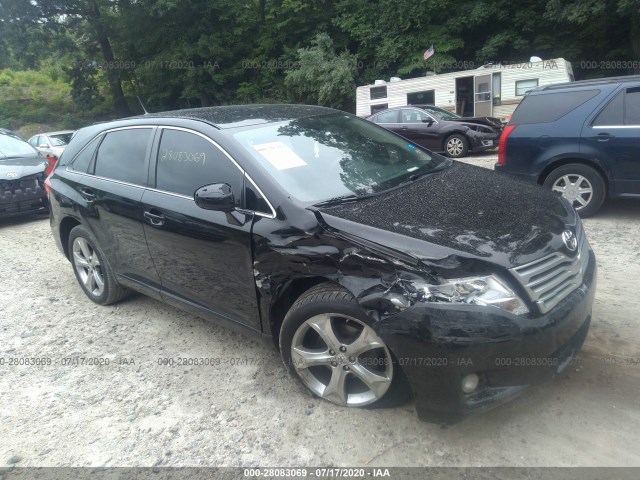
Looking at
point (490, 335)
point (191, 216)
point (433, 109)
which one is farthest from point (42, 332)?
point (433, 109)

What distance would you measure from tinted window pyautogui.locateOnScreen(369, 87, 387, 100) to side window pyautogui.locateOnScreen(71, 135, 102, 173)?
46.7ft

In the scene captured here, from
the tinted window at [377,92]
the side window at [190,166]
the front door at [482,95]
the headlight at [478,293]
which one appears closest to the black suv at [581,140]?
the headlight at [478,293]

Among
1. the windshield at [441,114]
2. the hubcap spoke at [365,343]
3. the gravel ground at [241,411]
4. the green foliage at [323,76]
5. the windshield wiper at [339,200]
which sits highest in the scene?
the green foliage at [323,76]

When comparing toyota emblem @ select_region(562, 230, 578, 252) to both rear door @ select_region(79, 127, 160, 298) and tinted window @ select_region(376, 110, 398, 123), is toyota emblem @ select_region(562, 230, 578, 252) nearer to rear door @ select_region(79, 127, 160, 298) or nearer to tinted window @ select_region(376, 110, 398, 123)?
rear door @ select_region(79, 127, 160, 298)

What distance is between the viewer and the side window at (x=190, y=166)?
314 cm

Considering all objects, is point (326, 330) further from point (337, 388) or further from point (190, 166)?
point (190, 166)

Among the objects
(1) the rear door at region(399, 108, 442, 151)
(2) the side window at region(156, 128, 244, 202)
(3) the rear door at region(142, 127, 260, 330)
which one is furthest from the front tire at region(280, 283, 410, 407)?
(1) the rear door at region(399, 108, 442, 151)

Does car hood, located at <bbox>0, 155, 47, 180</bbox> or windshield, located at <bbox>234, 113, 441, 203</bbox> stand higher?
windshield, located at <bbox>234, 113, 441, 203</bbox>

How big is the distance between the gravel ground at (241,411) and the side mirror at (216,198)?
1179mm

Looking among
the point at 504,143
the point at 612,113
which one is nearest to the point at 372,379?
the point at 504,143

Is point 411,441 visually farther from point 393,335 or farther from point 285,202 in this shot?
point 285,202

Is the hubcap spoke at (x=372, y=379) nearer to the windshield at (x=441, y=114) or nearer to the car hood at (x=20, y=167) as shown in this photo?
the car hood at (x=20, y=167)

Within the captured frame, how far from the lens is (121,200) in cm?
379

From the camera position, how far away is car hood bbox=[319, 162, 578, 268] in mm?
2393
